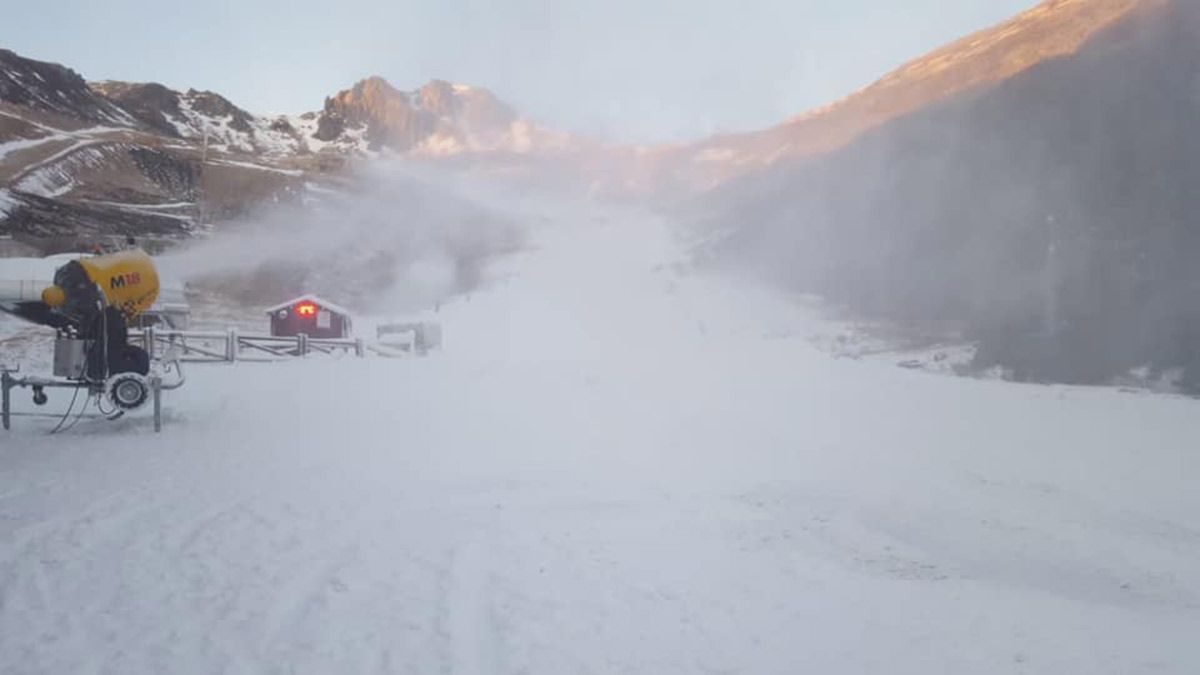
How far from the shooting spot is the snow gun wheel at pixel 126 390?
359 inches

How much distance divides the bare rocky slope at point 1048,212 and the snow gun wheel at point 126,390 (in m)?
17.6

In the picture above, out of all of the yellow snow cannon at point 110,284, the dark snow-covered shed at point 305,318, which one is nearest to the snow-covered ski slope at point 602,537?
the yellow snow cannon at point 110,284

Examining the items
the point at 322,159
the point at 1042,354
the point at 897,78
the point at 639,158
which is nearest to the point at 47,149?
the point at 322,159

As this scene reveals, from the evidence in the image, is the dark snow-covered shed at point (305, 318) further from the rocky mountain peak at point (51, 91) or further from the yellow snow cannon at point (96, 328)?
the rocky mountain peak at point (51, 91)

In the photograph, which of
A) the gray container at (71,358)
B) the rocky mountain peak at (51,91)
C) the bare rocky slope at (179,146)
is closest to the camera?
the gray container at (71,358)

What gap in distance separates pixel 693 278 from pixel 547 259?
12.1m

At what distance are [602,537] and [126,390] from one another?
686 centimetres

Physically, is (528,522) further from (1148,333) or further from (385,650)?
(1148,333)

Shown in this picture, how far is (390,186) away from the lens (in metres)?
72.7

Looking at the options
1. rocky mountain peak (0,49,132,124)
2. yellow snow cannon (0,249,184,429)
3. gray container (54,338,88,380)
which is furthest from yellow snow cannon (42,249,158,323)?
rocky mountain peak (0,49,132,124)

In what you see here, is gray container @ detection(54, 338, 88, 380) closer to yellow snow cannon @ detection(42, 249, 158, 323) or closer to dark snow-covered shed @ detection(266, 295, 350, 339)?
yellow snow cannon @ detection(42, 249, 158, 323)

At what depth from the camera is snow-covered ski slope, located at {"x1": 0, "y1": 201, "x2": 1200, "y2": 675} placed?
12.7ft

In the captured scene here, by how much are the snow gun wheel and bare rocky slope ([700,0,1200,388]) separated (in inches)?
692

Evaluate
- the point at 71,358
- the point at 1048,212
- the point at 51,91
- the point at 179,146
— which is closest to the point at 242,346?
the point at 71,358
